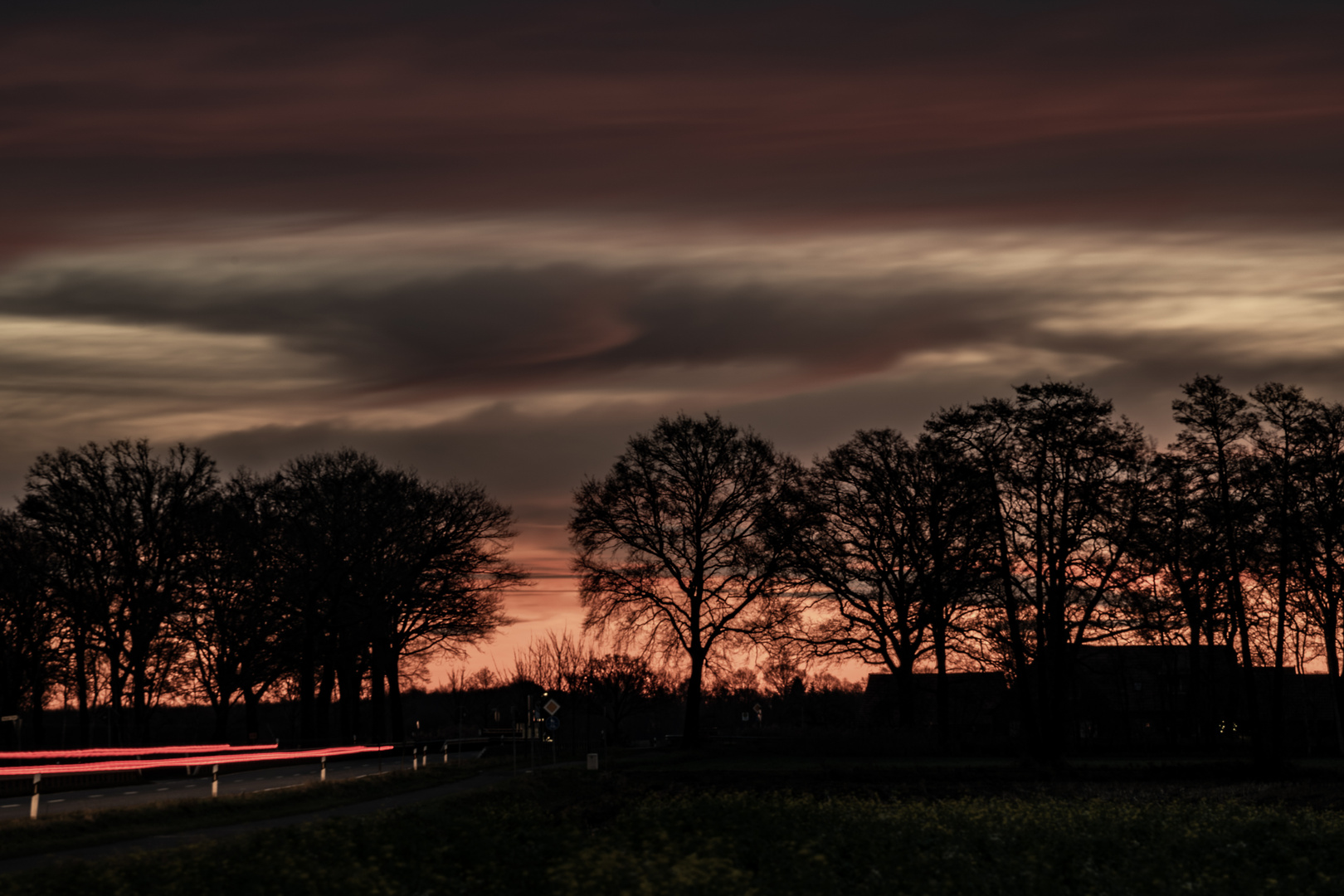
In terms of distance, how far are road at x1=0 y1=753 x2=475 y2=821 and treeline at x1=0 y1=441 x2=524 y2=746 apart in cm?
703

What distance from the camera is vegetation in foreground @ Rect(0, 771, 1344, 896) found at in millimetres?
17547

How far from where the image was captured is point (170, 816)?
27219mm

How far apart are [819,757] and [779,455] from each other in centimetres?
1382

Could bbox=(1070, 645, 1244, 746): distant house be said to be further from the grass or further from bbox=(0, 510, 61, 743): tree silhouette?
the grass

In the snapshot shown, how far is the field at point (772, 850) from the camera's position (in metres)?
17.7

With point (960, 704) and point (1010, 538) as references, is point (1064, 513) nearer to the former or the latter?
point (1010, 538)

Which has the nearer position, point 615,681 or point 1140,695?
point 615,681

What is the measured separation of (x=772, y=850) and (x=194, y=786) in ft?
71.8

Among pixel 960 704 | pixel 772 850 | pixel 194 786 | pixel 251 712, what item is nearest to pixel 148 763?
pixel 194 786

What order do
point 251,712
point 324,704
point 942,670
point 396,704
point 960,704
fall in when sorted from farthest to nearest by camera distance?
1. point 960,704
2. point 396,704
3. point 324,704
4. point 251,712
5. point 942,670

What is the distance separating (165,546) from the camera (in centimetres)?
5975

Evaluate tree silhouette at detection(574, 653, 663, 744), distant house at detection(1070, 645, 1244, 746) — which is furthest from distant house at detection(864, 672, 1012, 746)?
tree silhouette at detection(574, 653, 663, 744)

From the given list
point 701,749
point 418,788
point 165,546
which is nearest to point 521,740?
point 701,749

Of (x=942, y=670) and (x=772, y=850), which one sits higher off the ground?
(x=942, y=670)
